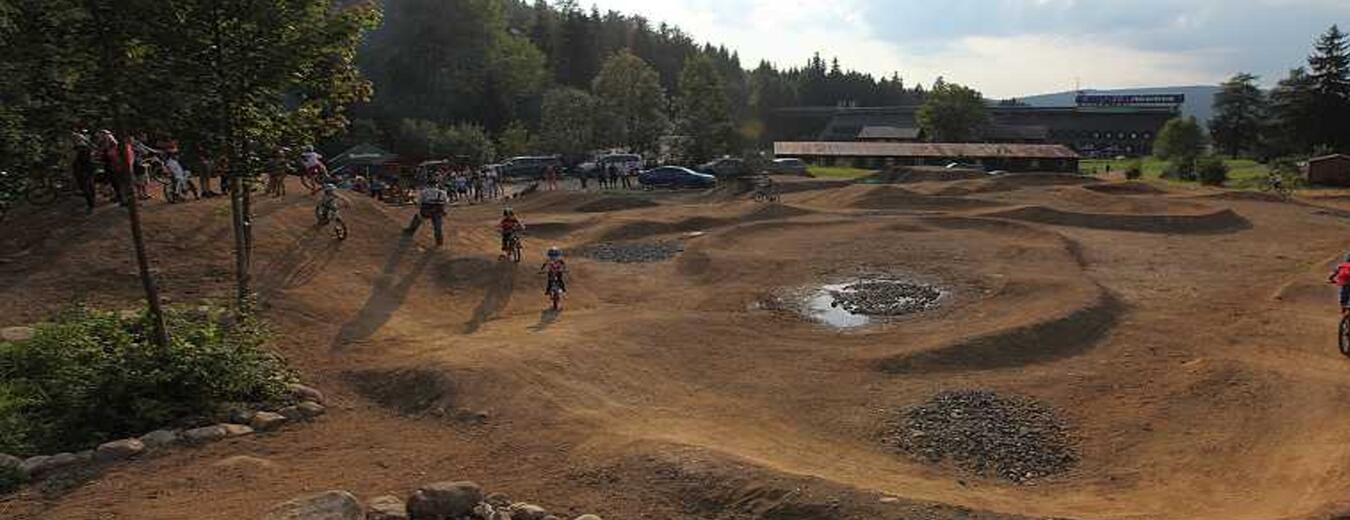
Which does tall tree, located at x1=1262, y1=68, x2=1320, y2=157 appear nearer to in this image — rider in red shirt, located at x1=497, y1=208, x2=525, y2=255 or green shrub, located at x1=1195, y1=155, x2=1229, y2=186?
green shrub, located at x1=1195, y1=155, x2=1229, y2=186

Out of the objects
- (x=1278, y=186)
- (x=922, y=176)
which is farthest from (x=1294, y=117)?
(x=922, y=176)

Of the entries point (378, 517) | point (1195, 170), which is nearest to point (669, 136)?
point (1195, 170)

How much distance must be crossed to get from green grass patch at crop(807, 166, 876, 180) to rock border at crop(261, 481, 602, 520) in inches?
2458

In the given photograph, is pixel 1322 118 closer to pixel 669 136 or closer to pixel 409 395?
pixel 669 136

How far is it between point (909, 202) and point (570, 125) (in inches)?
1516

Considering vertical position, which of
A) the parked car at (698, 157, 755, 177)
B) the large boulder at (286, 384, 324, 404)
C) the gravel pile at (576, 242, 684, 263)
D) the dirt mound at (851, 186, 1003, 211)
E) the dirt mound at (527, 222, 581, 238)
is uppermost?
the parked car at (698, 157, 755, 177)

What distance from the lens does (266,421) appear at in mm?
11961

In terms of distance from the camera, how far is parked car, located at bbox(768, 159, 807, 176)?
64.3m

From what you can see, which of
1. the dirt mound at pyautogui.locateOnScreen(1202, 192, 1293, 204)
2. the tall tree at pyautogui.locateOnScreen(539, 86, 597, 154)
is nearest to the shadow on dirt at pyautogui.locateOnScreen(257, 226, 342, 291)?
the dirt mound at pyautogui.locateOnScreen(1202, 192, 1293, 204)

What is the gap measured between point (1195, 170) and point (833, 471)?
206 ft

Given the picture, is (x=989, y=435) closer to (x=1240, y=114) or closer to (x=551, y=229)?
(x=551, y=229)

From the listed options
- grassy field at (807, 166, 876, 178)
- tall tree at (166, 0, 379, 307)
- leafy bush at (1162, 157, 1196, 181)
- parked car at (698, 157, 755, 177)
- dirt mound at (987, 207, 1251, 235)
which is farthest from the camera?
grassy field at (807, 166, 876, 178)

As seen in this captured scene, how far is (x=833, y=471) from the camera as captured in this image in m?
10.5

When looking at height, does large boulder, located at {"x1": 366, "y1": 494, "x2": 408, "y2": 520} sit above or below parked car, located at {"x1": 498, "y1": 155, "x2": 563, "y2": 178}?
below
